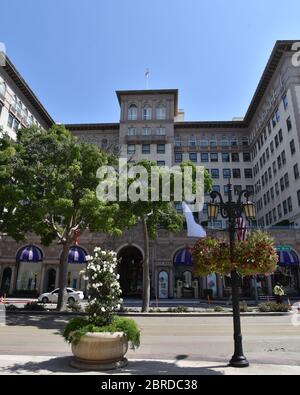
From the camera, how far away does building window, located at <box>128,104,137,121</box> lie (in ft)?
197

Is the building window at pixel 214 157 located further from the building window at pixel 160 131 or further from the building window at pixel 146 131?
the building window at pixel 146 131

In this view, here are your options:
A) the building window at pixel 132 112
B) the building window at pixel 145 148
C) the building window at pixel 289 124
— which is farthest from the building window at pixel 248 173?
the building window at pixel 132 112

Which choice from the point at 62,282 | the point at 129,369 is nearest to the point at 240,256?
the point at 129,369

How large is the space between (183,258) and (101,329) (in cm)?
2862

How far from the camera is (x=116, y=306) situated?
9625 mm

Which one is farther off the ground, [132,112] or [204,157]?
[132,112]

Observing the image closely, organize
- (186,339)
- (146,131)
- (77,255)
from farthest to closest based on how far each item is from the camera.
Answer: (146,131) → (77,255) → (186,339)

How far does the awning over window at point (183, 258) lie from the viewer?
120 ft

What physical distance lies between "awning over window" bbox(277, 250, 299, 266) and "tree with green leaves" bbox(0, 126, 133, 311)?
20.6 meters

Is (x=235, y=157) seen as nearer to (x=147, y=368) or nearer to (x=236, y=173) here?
(x=236, y=173)

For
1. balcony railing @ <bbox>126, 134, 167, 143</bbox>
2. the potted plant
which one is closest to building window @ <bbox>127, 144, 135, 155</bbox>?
balcony railing @ <bbox>126, 134, 167, 143</bbox>

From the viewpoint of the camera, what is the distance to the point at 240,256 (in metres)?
9.37

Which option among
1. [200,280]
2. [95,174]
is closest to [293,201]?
[200,280]
